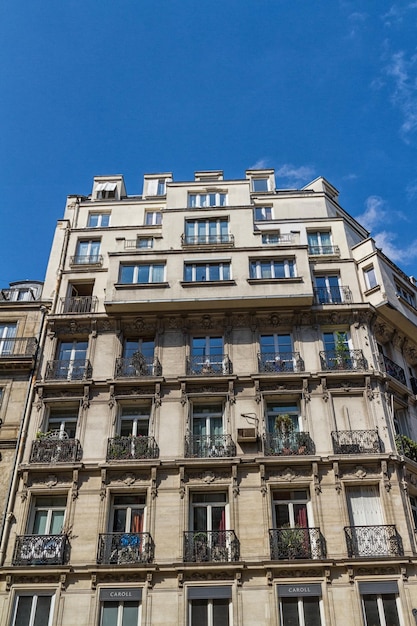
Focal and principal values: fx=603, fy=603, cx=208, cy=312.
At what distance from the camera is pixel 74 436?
21141mm

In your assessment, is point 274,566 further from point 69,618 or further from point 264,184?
point 264,184

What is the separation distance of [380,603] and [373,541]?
1.71 m

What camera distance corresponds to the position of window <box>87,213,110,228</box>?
28578mm

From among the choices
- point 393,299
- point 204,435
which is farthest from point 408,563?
point 393,299

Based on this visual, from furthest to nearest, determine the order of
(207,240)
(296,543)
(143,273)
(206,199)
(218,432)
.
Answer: (206,199) < (207,240) < (143,273) < (218,432) < (296,543)

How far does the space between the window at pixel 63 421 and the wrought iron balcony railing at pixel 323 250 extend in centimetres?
1204

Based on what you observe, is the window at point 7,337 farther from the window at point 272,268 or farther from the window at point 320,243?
the window at point 320,243

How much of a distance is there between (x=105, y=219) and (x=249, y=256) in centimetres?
811

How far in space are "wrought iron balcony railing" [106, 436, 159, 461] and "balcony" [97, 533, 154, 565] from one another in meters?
2.52

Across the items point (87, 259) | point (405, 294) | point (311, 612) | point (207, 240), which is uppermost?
point (207, 240)

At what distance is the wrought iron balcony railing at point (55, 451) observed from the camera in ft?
66.4

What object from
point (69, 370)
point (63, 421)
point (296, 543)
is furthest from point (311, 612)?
point (69, 370)

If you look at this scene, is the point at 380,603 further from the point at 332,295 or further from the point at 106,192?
the point at 106,192

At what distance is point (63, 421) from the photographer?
21.6 meters
